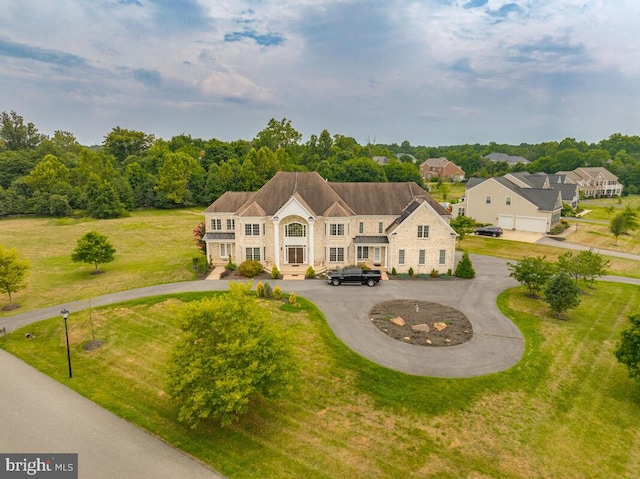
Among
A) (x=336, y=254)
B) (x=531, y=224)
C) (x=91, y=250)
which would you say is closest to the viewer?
(x=91, y=250)

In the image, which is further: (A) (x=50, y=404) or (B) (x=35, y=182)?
(B) (x=35, y=182)

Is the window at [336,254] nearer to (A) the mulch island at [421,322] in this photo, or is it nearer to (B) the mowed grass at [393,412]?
(A) the mulch island at [421,322]

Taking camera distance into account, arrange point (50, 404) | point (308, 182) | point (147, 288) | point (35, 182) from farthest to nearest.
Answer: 1. point (35, 182)
2. point (308, 182)
3. point (147, 288)
4. point (50, 404)

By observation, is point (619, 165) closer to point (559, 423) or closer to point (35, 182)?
point (559, 423)

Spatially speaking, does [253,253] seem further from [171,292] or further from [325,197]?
[325,197]

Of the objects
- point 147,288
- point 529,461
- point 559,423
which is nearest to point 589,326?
point 559,423

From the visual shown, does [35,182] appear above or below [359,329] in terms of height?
above

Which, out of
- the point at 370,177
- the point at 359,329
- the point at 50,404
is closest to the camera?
the point at 50,404

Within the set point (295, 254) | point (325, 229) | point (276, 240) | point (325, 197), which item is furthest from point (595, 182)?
point (276, 240)
